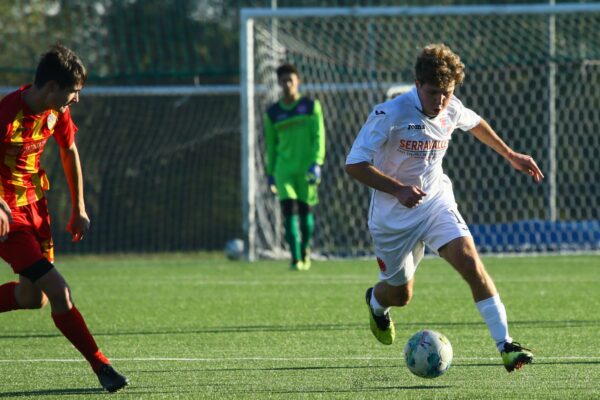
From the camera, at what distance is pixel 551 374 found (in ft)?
18.4

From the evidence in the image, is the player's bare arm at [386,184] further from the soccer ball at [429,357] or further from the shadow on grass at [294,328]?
the shadow on grass at [294,328]

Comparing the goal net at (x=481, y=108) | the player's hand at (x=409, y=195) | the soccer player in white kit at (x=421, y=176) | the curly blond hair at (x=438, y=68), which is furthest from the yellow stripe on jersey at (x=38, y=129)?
the goal net at (x=481, y=108)

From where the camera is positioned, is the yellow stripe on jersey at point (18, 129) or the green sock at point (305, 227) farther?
the green sock at point (305, 227)

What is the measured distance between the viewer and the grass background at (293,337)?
5.36m

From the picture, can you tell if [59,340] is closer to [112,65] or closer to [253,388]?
[253,388]

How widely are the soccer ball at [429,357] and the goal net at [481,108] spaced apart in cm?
901

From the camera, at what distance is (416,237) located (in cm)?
617

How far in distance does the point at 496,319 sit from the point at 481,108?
11.3 metres

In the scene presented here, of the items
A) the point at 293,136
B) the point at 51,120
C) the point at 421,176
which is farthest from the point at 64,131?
the point at 293,136

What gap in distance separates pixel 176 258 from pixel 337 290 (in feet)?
21.0

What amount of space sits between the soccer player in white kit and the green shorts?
20.7ft

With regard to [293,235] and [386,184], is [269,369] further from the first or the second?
[293,235]

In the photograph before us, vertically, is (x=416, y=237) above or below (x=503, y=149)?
below

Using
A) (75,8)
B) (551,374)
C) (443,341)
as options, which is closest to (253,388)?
(443,341)
